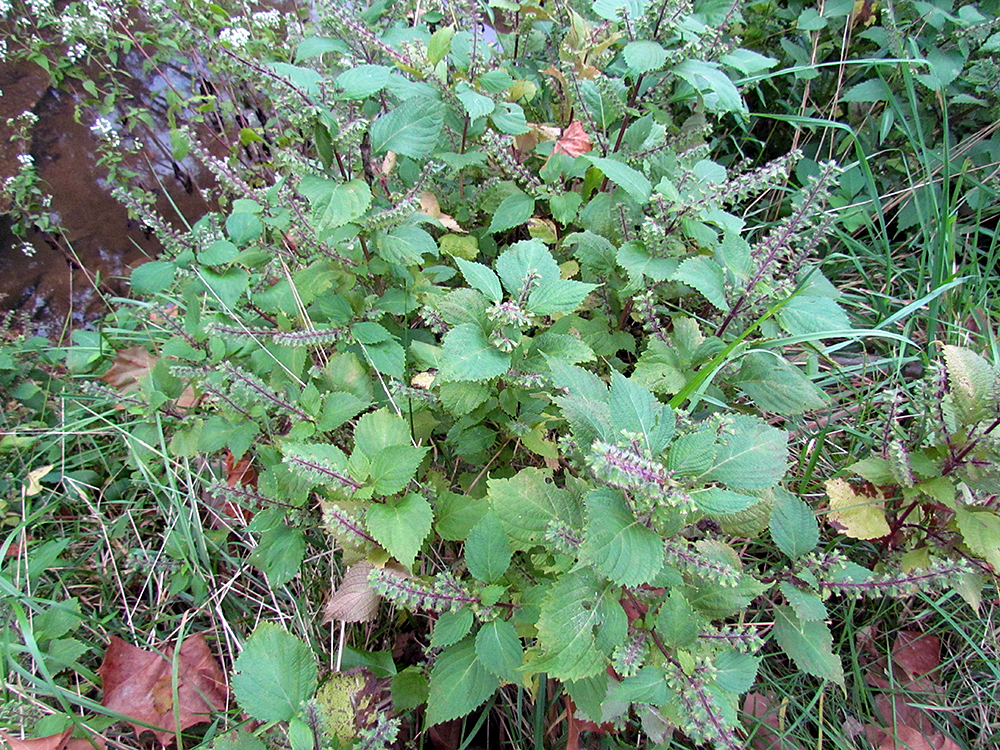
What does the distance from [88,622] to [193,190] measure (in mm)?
3105

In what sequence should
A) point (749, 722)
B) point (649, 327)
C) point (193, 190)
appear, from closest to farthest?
1. point (749, 722)
2. point (649, 327)
3. point (193, 190)

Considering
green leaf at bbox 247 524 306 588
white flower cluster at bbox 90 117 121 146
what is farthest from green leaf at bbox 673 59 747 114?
white flower cluster at bbox 90 117 121 146

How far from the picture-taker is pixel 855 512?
1891mm

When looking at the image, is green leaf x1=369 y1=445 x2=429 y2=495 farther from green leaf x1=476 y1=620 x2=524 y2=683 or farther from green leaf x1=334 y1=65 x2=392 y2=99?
green leaf x1=334 y1=65 x2=392 y2=99

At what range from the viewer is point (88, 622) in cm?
218

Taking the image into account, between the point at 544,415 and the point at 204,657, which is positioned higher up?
the point at 544,415

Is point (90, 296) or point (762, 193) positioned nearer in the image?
point (762, 193)

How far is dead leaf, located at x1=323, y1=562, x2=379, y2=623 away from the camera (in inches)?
65.5

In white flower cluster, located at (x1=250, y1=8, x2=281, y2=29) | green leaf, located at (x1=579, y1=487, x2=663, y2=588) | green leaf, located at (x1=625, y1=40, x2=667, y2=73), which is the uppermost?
white flower cluster, located at (x1=250, y1=8, x2=281, y2=29)

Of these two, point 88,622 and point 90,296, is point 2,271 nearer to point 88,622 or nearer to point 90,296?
point 90,296

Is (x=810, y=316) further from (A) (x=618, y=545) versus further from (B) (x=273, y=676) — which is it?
(B) (x=273, y=676)

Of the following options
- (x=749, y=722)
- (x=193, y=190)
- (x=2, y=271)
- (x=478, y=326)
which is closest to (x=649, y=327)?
(x=478, y=326)

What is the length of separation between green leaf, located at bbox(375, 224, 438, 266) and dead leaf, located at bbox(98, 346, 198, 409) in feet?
4.83

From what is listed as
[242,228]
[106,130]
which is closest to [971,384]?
[242,228]
